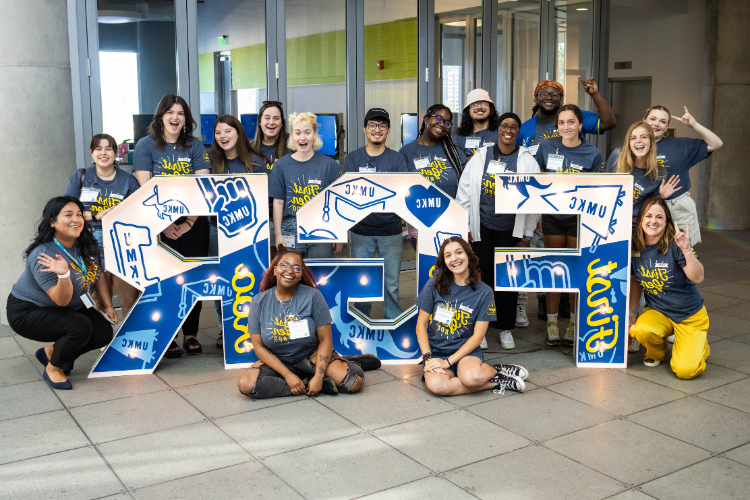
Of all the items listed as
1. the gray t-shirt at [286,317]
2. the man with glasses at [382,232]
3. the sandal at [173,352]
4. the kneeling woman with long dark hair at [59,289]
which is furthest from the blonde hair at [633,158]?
the kneeling woman with long dark hair at [59,289]

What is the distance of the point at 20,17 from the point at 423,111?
4.00m

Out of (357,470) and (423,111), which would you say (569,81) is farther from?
(357,470)

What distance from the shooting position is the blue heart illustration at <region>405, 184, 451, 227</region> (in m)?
5.11

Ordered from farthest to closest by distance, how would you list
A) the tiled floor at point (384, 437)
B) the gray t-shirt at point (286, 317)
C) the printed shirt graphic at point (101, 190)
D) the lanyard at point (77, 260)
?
the printed shirt graphic at point (101, 190)
the lanyard at point (77, 260)
the gray t-shirt at point (286, 317)
the tiled floor at point (384, 437)

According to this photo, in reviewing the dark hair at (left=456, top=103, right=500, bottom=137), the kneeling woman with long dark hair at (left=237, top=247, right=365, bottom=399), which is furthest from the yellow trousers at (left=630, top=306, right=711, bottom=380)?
the dark hair at (left=456, top=103, right=500, bottom=137)

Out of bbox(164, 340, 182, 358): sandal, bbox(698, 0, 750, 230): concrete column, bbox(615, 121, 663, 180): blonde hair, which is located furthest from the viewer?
bbox(698, 0, 750, 230): concrete column

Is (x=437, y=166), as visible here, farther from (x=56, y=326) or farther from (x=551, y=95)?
(x=56, y=326)

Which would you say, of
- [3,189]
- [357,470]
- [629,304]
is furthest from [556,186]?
[3,189]

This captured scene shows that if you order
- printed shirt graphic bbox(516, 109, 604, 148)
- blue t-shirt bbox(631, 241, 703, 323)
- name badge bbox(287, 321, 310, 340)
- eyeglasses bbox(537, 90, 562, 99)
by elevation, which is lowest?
name badge bbox(287, 321, 310, 340)

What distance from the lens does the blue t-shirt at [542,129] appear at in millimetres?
5910

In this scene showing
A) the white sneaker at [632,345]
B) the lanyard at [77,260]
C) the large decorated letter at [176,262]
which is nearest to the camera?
the lanyard at [77,260]

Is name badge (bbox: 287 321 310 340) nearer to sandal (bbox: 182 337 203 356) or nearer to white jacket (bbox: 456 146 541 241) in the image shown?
sandal (bbox: 182 337 203 356)

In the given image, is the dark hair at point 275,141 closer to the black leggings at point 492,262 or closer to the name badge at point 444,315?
the black leggings at point 492,262

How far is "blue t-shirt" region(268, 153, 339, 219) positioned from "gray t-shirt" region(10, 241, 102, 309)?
1300 mm
